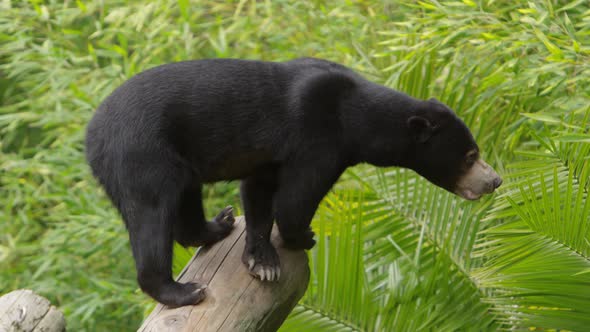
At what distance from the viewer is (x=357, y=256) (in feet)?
12.1

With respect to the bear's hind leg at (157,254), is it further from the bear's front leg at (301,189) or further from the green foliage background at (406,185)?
the green foliage background at (406,185)

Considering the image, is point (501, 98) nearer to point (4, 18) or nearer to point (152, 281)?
point (152, 281)

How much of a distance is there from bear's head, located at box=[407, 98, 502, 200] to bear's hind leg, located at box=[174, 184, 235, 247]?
2.91 feet

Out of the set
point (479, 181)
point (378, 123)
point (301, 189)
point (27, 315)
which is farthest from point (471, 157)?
point (27, 315)

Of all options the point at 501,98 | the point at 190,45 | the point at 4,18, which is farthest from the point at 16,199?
the point at 501,98

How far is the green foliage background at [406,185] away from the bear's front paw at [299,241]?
0.40 meters

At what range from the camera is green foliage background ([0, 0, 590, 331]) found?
137 inches

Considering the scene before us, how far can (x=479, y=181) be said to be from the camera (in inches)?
132

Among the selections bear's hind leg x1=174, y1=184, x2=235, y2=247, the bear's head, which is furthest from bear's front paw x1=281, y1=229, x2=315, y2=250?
the bear's head

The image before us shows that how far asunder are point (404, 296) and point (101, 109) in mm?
1825

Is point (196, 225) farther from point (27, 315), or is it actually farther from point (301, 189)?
point (27, 315)

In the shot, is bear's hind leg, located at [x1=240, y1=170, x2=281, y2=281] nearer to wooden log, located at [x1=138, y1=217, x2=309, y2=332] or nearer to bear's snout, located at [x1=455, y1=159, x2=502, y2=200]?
wooden log, located at [x1=138, y1=217, x2=309, y2=332]

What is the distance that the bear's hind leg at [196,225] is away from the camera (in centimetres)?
338

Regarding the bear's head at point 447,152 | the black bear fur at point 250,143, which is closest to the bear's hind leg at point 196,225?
the black bear fur at point 250,143
